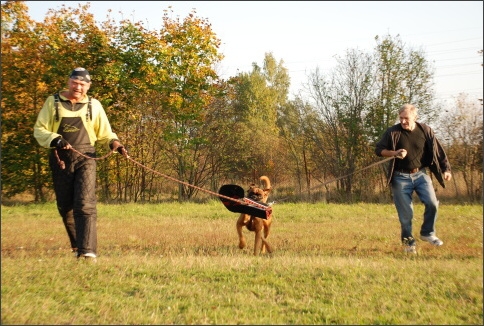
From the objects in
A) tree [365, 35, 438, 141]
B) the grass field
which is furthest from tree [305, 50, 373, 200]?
the grass field

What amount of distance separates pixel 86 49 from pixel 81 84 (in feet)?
43.2

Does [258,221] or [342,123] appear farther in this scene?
[342,123]

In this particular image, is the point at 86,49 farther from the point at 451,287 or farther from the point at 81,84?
the point at 451,287

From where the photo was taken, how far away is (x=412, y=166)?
7328mm

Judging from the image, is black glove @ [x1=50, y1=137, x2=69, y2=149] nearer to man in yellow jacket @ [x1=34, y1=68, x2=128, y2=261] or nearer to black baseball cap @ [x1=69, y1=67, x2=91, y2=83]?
man in yellow jacket @ [x1=34, y1=68, x2=128, y2=261]

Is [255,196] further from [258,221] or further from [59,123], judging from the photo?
[59,123]

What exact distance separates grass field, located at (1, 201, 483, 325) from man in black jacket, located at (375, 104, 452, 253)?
1.47 feet

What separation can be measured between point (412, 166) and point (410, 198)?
484 mm

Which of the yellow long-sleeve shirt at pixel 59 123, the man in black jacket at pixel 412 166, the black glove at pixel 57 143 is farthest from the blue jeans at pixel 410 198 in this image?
the black glove at pixel 57 143

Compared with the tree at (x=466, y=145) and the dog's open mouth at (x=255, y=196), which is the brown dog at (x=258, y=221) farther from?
the tree at (x=466, y=145)

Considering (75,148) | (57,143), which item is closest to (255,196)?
(75,148)

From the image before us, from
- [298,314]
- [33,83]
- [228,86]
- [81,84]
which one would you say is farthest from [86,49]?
[298,314]

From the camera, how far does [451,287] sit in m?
4.79

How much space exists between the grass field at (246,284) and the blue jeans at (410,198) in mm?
345
